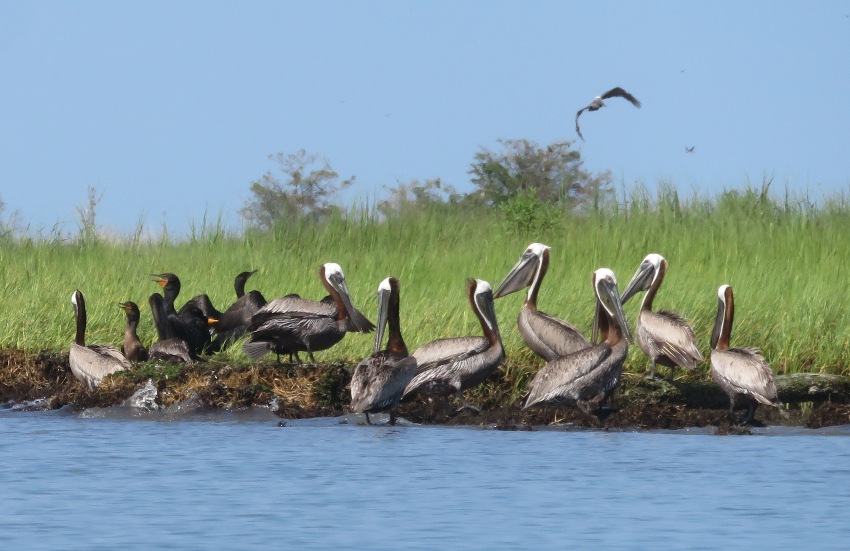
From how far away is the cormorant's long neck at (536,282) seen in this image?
Result: 588 inches

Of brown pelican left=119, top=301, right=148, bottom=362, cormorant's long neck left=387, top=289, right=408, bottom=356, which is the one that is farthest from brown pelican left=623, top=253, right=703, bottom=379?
brown pelican left=119, top=301, right=148, bottom=362

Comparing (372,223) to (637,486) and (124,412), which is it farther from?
(637,486)

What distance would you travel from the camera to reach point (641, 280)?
1641cm

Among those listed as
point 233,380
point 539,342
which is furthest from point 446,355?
point 233,380

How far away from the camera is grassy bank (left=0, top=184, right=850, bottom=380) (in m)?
16.2

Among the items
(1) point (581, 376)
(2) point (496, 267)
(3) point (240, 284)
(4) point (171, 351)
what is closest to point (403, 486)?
(1) point (581, 376)

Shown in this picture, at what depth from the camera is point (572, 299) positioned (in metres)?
17.1

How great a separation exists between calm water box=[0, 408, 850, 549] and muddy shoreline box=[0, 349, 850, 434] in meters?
0.24

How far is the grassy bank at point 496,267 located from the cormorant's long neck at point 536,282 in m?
0.61

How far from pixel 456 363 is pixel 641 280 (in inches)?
140

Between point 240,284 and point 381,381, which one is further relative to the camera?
point 240,284

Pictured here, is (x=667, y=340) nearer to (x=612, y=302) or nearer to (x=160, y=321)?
(x=612, y=302)

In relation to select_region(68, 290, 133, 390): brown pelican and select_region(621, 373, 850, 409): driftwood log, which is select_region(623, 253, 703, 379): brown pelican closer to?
select_region(621, 373, 850, 409): driftwood log

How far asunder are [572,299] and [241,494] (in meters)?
7.16
